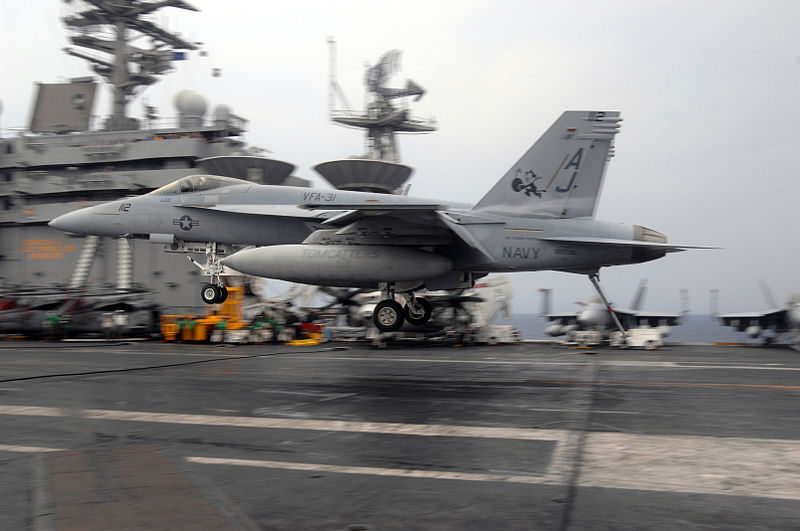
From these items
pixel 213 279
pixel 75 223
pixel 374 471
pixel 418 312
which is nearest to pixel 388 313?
pixel 418 312

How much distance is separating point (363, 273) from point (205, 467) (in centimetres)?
909

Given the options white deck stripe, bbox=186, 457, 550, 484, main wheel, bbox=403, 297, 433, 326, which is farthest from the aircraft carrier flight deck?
main wheel, bbox=403, 297, 433, 326

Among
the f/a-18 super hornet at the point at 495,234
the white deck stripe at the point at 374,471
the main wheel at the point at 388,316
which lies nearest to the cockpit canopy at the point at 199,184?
the f/a-18 super hornet at the point at 495,234

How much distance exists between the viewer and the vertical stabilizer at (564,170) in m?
14.6

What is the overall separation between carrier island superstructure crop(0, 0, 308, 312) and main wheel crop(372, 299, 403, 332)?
60.3ft

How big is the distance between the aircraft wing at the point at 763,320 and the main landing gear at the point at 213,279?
2095cm

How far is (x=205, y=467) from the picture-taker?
5.70 meters

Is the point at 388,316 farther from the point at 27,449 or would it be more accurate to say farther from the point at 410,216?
the point at 27,449

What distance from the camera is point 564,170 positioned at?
14.6 m

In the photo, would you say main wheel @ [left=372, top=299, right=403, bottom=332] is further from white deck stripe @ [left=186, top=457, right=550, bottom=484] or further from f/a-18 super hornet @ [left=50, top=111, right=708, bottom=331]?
white deck stripe @ [left=186, top=457, right=550, bottom=484]

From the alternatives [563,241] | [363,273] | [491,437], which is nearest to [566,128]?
[563,241]

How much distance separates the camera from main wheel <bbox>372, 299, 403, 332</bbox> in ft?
51.1

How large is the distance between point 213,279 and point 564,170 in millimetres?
9108

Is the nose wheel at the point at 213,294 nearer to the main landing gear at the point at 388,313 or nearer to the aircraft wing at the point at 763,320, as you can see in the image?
the main landing gear at the point at 388,313
